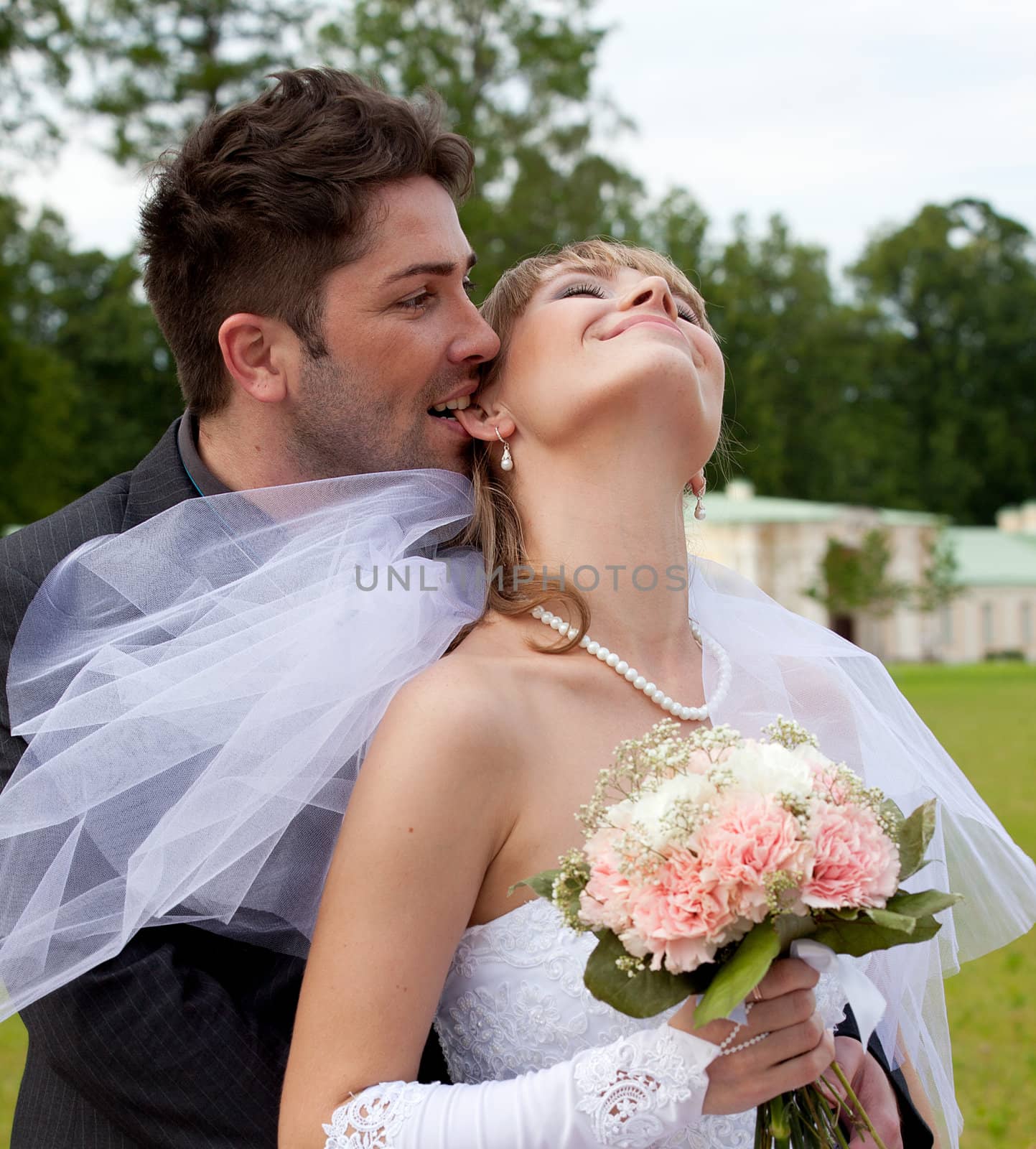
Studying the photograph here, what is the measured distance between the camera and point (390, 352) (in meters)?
3.36

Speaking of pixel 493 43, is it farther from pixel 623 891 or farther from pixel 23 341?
pixel 623 891

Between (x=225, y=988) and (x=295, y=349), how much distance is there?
5.58 feet

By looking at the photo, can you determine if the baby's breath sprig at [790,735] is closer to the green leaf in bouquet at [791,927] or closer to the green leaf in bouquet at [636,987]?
the green leaf in bouquet at [791,927]

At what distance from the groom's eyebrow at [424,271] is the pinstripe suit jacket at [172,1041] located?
1514 mm

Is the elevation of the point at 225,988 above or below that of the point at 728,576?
below

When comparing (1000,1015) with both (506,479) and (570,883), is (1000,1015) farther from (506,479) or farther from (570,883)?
(570,883)

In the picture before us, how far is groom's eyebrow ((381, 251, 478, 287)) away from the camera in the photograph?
3396mm

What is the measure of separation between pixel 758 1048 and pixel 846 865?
0.44 metres

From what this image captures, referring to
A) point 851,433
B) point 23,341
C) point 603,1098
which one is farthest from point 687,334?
point 851,433

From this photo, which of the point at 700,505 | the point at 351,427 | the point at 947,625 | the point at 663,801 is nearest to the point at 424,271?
the point at 351,427

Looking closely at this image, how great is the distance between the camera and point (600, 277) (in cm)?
345

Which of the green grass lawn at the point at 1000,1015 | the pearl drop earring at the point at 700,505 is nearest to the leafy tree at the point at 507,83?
the green grass lawn at the point at 1000,1015

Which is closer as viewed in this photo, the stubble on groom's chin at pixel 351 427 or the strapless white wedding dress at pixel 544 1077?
the strapless white wedding dress at pixel 544 1077

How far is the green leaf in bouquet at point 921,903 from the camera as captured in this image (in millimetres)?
2162
